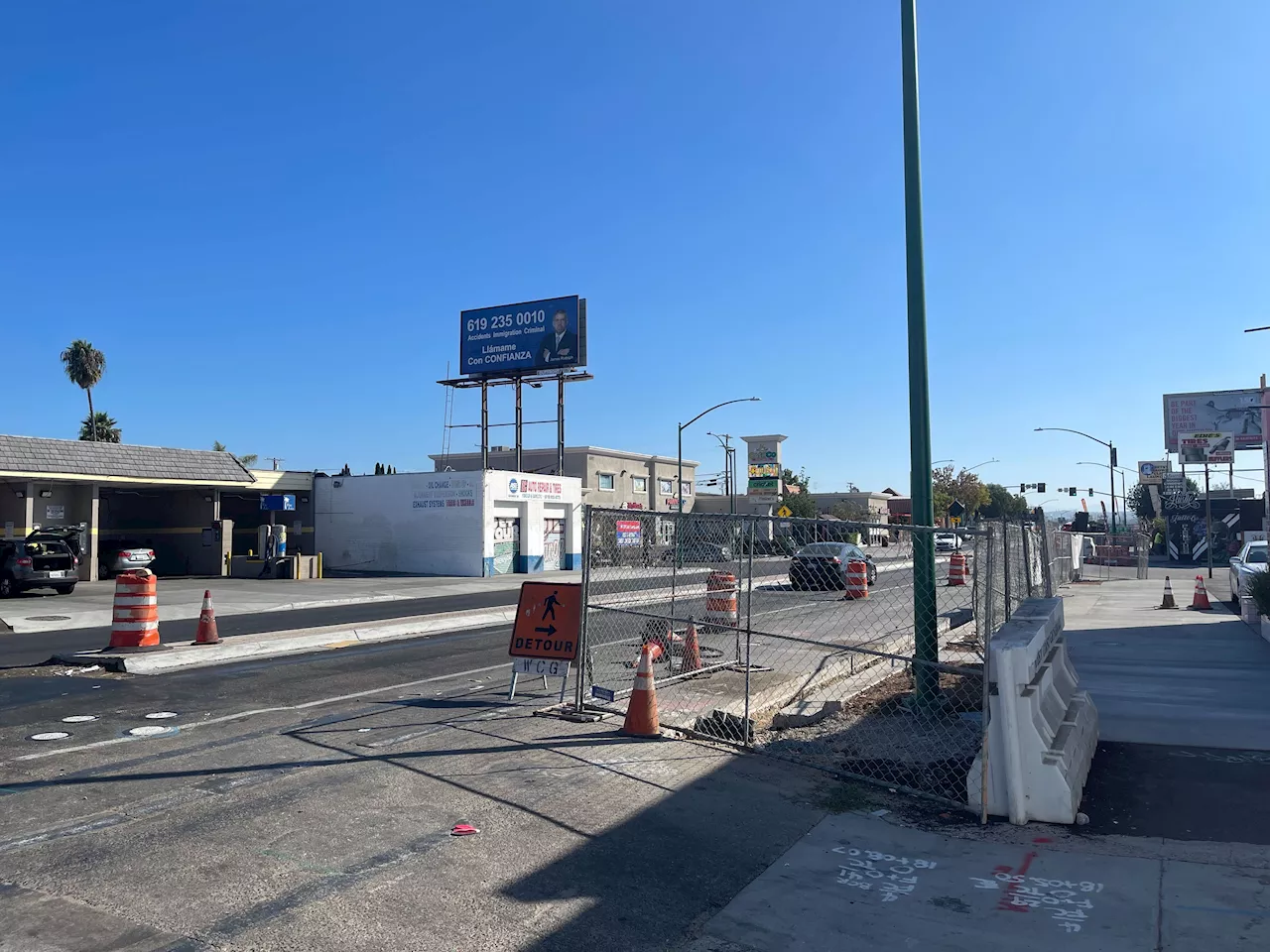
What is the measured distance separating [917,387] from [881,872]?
516cm

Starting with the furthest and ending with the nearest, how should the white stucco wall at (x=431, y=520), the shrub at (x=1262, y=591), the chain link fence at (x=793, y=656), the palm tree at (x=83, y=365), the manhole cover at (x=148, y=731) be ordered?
1. the palm tree at (x=83, y=365)
2. the white stucco wall at (x=431, y=520)
3. the shrub at (x=1262, y=591)
4. the manhole cover at (x=148, y=731)
5. the chain link fence at (x=793, y=656)

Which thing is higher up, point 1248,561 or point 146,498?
point 146,498

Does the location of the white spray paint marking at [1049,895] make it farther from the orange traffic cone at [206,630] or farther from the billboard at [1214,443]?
the billboard at [1214,443]

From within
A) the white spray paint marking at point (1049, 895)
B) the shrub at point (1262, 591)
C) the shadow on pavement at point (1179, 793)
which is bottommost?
the shadow on pavement at point (1179, 793)

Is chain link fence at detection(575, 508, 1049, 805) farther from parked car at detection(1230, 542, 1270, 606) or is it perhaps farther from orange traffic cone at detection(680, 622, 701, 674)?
parked car at detection(1230, 542, 1270, 606)

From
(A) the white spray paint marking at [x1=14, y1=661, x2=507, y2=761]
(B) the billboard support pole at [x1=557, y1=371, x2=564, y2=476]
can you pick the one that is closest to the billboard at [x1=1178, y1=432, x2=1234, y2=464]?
(B) the billboard support pole at [x1=557, y1=371, x2=564, y2=476]

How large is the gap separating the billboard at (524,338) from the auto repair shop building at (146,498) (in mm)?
9535

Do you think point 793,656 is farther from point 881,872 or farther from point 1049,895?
point 1049,895

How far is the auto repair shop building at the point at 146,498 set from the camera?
30.7 metres

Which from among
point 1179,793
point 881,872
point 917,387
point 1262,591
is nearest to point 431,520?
point 1262,591

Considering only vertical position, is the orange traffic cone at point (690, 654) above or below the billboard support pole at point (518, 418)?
below

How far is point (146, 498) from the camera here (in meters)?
38.9

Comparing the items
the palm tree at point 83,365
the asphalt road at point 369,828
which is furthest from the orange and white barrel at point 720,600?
the palm tree at point 83,365

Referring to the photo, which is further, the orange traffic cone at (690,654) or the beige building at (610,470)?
the beige building at (610,470)
